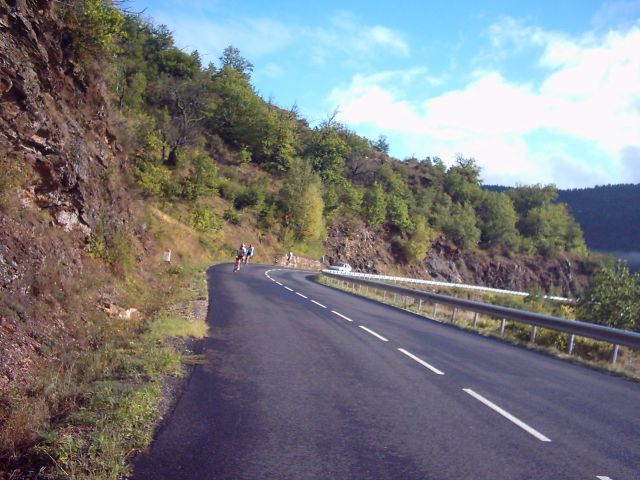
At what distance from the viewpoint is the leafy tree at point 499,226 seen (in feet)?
329

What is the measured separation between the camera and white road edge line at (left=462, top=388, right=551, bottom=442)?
19.8ft

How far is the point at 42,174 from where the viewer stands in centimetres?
1206

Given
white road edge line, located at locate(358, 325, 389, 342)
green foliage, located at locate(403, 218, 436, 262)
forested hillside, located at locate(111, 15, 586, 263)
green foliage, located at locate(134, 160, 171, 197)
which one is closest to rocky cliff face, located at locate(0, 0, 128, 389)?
white road edge line, located at locate(358, 325, 389, 342)

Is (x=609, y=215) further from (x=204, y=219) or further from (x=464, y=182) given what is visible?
(x=204, y=219)

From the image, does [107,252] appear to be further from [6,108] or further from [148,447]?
[148,447]

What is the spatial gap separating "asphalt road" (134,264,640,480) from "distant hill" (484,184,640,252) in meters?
73.4

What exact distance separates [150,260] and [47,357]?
13.0 meters

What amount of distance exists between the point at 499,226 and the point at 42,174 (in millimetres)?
96641

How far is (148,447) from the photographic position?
4.75 meters

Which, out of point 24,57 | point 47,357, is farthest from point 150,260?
point 47,357

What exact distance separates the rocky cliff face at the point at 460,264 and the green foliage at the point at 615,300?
162 ft

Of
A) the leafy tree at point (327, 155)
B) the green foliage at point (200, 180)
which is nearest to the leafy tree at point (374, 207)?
the leafy tree at point (327, 155)

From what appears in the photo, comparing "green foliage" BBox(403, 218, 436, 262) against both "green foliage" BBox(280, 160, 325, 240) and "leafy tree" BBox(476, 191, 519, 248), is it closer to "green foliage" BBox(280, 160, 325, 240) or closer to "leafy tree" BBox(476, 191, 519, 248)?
"green foliage" BBox(280, 160, 325, 240)

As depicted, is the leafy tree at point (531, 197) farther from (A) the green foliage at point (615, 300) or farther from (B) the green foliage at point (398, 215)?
(A) the green foliage at point (615, 300)
